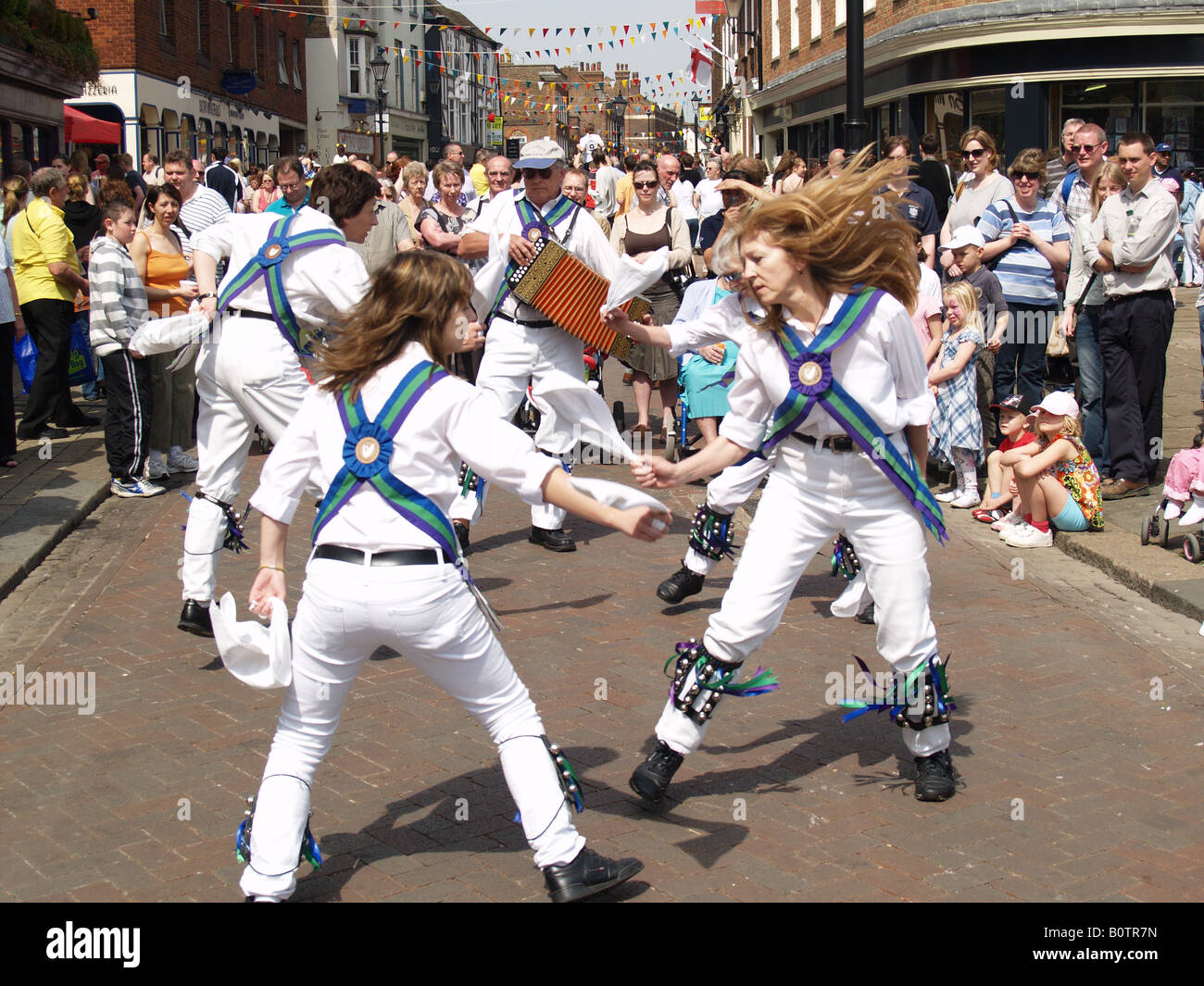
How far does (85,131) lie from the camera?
25.2 meters

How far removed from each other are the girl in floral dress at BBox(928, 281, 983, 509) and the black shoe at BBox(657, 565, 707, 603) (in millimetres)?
2965

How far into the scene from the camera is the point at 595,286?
7.58 meters

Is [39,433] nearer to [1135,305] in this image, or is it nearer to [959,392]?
[959,392]

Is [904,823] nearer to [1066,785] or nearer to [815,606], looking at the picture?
[1066,785]

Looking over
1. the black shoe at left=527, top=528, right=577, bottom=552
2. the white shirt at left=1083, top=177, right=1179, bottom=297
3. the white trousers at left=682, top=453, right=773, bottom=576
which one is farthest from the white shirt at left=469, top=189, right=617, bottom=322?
the white shirt at left=1083, top=177, right=1179, bottom=297

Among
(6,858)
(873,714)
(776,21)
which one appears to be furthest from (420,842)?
(776,21)

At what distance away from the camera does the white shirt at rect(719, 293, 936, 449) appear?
4324 mm

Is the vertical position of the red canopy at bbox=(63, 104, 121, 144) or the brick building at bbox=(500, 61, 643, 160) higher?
the brick building at bbox=(500, 61, 643, 160)

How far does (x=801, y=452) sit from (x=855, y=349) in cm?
40

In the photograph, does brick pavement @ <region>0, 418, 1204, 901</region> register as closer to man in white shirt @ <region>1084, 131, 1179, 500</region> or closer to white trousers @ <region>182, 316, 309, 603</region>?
white trousers @ <region>182, 316, 309, 603</region>

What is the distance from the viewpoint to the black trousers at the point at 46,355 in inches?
444

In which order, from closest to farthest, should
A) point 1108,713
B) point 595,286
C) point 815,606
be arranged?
point 1108,713 → point 815,606 → point 595,286

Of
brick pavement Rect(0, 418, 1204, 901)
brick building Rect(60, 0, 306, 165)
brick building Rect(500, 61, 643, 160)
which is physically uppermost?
brick building Rect(500, 61, 643, 160)

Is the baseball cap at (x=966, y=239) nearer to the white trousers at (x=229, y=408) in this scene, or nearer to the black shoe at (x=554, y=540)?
the black shoe at (x=554, y=540)
